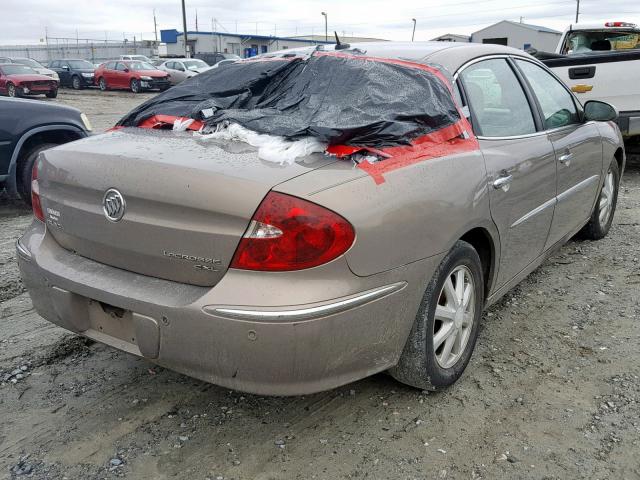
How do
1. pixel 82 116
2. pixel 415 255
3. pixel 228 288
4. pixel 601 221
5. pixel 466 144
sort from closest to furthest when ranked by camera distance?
pixel 228 288
pixel 415 255
pixel 466 144
pixel 601 221
pixel 82 116

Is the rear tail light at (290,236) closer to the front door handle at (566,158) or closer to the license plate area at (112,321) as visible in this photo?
the license plate area at (112,321)

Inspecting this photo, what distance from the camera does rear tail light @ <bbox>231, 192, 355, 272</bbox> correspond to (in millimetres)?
2139

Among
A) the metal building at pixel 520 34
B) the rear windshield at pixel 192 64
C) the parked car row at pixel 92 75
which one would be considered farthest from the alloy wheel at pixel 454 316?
the metal building at pixel 520 34

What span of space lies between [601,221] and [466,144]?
2.77 meters

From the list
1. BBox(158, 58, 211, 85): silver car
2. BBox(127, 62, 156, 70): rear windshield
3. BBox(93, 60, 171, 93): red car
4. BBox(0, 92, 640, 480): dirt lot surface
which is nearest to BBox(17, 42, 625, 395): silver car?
BBox(0, 92, 640, 480): dirt lot surface

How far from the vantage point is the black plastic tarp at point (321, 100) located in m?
2.64

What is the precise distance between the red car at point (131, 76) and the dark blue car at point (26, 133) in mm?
21117

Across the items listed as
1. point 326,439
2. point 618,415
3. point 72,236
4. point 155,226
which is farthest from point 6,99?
point 618,415

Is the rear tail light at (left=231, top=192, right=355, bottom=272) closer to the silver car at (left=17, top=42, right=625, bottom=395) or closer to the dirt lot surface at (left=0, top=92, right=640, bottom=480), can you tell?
the silver car at (left=17, top=42, right=625, bottom=395)

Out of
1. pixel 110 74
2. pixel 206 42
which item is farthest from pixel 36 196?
pixel 206 42

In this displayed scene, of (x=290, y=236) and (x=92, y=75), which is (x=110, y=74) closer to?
(x=92, y=75)

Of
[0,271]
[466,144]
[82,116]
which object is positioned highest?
[466,144]

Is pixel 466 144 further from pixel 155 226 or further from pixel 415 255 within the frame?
pixel 155 226

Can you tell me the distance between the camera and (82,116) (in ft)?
22.8
